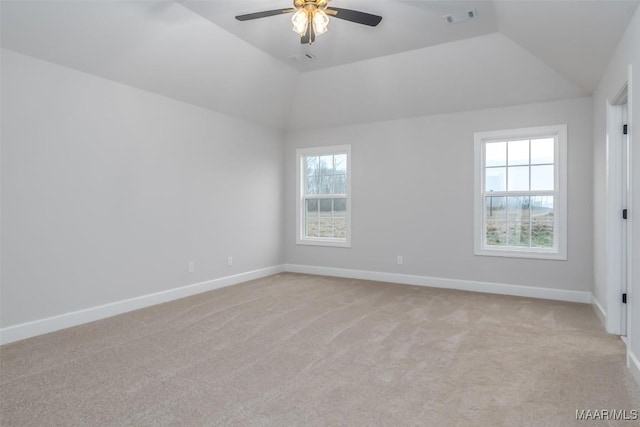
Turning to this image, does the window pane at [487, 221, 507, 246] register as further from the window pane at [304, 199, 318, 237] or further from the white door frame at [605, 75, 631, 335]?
the window pane at [304, 199, 318, 237]

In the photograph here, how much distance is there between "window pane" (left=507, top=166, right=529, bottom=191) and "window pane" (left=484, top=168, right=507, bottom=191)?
7cm

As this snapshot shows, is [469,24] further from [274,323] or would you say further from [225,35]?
[274,323]

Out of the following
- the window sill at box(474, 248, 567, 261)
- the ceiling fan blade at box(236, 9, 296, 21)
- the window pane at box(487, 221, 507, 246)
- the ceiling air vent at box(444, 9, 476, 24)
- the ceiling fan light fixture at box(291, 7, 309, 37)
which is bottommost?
the window sill at box(474, 248, 567, 261)

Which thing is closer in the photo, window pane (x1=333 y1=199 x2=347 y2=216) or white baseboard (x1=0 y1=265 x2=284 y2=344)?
white baseboard (x1=0 y1=265 x2=284 y2=344)

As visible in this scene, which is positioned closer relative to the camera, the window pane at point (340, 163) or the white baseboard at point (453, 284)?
the white baseboard at point (453, 284)

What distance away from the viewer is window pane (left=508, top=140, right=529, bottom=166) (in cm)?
500

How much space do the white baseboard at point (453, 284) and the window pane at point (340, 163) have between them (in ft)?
5.52

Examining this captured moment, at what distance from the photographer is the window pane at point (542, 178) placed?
4859mm

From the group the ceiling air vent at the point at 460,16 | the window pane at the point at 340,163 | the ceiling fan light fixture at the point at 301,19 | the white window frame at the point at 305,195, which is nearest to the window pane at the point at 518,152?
the ceiling air vent at the point at 460,16

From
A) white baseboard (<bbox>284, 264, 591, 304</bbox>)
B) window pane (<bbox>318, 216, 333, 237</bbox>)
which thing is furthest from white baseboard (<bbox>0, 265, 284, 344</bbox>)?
window pane (<bbox>318, 216, 333, 237</bbox>)

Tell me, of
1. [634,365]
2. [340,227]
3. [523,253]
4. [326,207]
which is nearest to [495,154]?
[523,253]

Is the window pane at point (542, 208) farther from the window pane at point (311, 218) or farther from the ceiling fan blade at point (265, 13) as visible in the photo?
the ceiling fan blade at point (265, 13)

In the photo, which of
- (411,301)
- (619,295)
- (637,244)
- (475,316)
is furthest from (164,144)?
(619,295)

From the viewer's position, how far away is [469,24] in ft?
12.8
